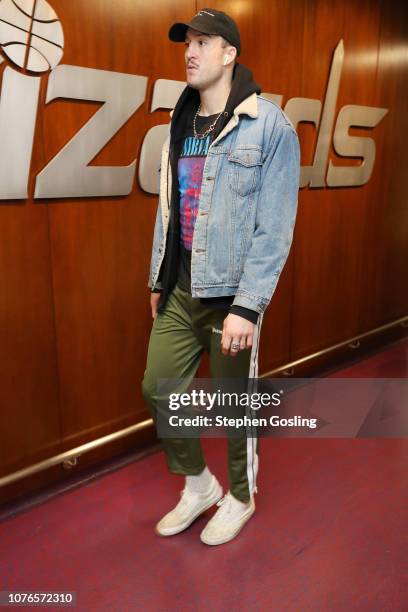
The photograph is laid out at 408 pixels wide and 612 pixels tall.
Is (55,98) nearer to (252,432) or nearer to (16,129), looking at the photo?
(16,129)

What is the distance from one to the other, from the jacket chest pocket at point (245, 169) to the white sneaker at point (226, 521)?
1.17m

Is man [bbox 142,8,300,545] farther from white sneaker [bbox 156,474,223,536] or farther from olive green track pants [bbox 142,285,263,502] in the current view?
white sneaker [bbox 156,474,223,536]

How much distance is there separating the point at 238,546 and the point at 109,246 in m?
1.36

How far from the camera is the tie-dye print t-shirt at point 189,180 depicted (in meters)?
1.85

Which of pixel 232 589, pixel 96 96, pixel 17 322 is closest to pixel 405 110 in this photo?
pixel 96 96

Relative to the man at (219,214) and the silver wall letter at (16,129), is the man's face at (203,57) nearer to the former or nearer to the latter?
the man at (219,214)

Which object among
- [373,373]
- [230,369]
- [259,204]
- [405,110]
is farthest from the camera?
[405,110]

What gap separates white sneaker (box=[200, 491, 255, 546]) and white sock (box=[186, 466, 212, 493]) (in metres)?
0.09

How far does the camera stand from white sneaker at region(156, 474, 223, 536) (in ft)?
7.01

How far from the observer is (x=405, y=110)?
423 centimetres

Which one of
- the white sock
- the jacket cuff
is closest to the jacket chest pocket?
the jacket cuff

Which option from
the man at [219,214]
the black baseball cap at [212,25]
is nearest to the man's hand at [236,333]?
the man at [219,214]

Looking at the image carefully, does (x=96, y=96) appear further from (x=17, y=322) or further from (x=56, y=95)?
(x=17, y=322)

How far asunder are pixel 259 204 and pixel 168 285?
17.9 inches
